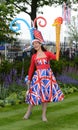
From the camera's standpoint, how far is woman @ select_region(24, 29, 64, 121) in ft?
29.1

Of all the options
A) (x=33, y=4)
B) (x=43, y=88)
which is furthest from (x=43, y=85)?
(x=33, y=4)

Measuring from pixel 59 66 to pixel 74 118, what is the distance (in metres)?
8.33

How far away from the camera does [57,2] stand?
82.9ft

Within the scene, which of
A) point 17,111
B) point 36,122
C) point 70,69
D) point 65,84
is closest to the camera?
point 36,122

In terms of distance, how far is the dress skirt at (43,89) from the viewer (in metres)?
8.87

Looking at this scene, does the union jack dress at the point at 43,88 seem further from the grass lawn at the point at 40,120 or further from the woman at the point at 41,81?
the grass lawn at the point at 40,120

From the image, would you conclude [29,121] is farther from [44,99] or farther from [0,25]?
[0,25]

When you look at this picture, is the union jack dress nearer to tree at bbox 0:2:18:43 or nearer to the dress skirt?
the dress skirt

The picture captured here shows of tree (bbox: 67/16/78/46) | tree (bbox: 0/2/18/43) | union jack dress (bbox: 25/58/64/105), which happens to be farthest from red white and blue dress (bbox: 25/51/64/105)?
tree (bbox: 67/16/78/46)

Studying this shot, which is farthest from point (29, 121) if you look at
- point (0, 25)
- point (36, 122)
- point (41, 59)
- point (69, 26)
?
point (69, 26)

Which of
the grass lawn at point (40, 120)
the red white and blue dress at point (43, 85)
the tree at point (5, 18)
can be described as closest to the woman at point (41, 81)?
the red white and blue dress at point (43, 85)

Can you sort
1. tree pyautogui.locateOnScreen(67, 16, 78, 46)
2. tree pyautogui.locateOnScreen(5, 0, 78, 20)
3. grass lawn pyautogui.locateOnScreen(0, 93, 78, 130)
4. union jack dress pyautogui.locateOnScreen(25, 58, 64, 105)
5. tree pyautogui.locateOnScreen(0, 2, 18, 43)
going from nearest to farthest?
grass lawn pyautogui.locateOnScreen(0, 93, 78, 130)
union jack dress pyautogui.locateOnScreen(25, 58, 64, 105)
tree pyautogui.locateOnScreen(0, 2, 18, 43)
tree pyautogui.locateOnScreen(5, 0, 78, 20)
tree pyautogui.locateOnScreen(67, 16, 78, 46)

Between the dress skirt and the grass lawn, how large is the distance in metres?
0.49

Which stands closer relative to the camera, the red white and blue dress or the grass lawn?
the grass lawn
